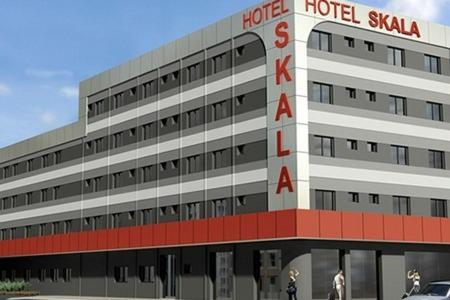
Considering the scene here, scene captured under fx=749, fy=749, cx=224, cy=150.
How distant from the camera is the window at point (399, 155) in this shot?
48969 millimetres

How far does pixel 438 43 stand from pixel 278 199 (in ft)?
57.5

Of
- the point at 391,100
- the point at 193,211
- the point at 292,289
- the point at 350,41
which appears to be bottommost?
the point at 292,289

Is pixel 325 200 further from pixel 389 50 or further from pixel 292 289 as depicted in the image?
pixel 389 50

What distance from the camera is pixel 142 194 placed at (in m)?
57.8

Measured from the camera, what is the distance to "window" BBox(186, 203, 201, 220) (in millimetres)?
51928

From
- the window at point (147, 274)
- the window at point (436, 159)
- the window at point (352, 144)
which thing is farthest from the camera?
the window at point (147, 274)

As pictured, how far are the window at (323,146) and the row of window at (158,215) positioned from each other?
4.30m

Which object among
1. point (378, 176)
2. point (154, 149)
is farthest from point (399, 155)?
point (154, 149)

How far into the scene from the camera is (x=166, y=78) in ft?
186

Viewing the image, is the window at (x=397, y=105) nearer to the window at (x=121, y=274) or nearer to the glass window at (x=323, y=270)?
the glass window at (x=323, y=270)

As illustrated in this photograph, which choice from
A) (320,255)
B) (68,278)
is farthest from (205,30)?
(68,278)

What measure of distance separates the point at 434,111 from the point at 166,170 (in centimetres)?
1967

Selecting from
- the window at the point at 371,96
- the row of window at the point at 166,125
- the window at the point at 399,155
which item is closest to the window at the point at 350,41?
the window at the point at 371,96

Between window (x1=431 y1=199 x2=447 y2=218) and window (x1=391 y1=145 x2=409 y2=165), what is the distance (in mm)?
3708
